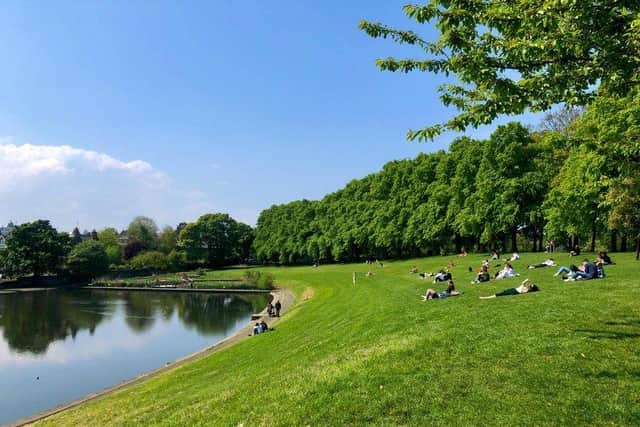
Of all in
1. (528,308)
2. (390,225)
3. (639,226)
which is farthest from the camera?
(390,225)

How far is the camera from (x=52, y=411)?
59.3 feet

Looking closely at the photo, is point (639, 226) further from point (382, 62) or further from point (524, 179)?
point (382, 62)

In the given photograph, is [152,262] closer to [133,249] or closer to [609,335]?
[133,249]

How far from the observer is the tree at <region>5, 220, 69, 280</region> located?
308 ft

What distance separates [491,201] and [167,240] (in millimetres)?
102218

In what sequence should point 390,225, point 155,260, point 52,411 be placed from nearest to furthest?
point 52,411 < point 390,225 < point 155,260

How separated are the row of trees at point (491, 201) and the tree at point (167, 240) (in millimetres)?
50323

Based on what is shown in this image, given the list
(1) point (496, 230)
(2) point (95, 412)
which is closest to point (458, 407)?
(2) point (95, 412)

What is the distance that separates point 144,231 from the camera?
13712 centimetres

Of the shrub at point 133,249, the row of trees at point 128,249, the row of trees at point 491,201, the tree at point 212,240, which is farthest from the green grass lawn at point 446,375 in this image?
the shrub at point 133,249

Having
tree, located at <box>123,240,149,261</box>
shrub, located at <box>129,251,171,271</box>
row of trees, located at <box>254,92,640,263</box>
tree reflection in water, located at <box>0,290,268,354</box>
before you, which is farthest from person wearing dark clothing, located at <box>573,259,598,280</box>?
tree, located at <box>123,240,149,261</box>

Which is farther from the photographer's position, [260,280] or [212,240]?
[212,240]

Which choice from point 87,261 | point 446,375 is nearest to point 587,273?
point 446,375

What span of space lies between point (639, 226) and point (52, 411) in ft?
112
